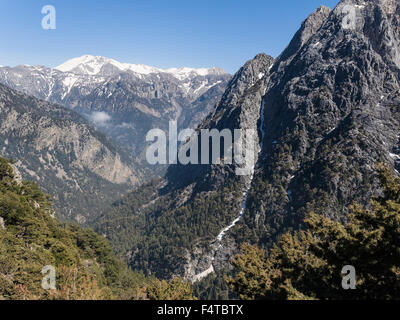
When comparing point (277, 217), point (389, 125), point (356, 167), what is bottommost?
point (277, 217)

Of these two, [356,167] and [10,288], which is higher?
[356,167]

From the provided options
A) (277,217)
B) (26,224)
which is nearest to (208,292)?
(277,217)

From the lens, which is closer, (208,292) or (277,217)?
(208,292)

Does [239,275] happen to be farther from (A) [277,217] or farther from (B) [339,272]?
(A) [277,217]

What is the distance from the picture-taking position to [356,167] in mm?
173250

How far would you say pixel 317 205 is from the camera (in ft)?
557

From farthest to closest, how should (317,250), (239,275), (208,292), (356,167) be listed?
(356,167)
(208,292)
(239,275)
(317,250)

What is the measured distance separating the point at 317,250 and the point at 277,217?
539ft

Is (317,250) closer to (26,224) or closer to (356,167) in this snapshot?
(26,224)

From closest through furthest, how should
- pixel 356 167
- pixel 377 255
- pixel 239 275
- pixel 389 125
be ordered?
pixel 377 255 < pixel 239 275 < pixel 356 167 < pixel 389 125
